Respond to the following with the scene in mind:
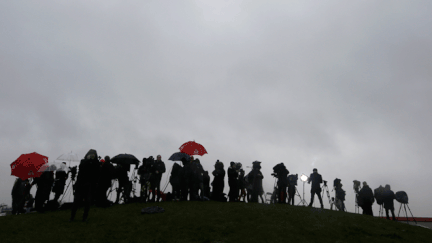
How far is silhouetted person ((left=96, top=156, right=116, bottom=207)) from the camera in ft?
45.1

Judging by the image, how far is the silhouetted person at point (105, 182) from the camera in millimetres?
13758

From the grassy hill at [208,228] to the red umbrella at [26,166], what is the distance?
316 centimetres

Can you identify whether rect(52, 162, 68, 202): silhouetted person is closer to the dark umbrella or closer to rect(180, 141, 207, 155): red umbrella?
the dark umbrella

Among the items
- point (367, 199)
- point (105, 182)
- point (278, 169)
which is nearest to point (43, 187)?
point (105, 182)

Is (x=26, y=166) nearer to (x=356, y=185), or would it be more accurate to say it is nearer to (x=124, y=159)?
(x=124, y=159)

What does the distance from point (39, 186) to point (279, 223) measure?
12.1 meters

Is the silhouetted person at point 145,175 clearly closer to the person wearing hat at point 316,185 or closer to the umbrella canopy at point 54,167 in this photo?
the umbrella canopy at point 54,167

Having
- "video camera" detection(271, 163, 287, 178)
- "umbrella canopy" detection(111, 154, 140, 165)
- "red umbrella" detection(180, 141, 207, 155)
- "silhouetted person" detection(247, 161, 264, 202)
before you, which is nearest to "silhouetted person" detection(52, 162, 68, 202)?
"umbrella canopy" detection(111, 154, 140, 165)

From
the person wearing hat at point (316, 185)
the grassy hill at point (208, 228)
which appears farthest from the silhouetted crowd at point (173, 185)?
the grassy hill at point (208, 228)

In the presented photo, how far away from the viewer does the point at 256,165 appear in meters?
17.7

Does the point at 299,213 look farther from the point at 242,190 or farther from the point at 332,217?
the point at 242,190

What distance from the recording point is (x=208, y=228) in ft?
29.9

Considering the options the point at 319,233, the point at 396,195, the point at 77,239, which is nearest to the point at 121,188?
the point at 77,239

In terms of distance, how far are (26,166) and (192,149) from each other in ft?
29.9
